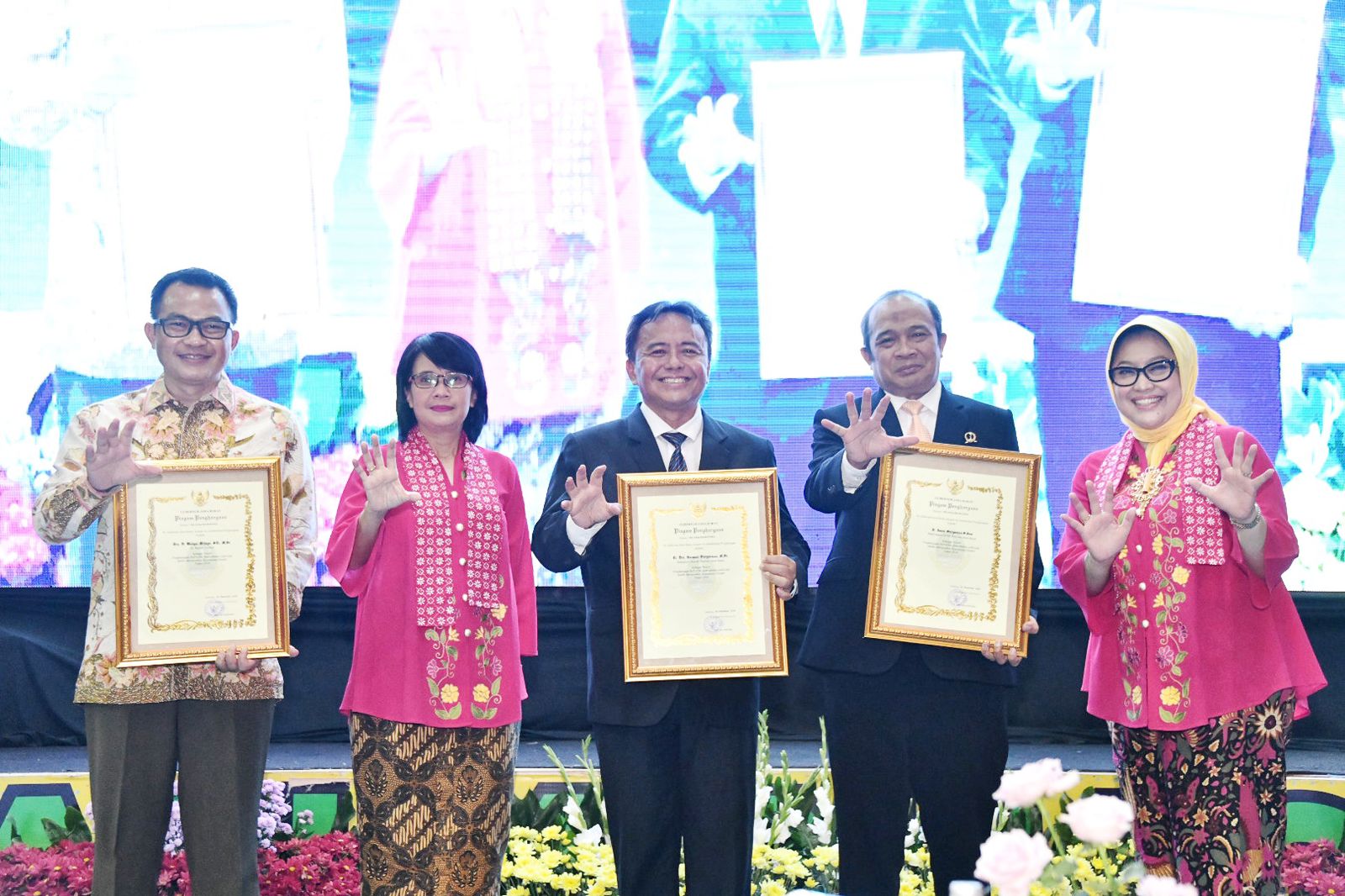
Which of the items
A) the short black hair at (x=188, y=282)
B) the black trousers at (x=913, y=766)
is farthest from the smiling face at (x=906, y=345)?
the short black hair at (x=188, y=282)

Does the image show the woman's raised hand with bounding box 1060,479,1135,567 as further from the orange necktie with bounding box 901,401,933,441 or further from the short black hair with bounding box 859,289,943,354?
the short black hair with bounding box 859,289,943,354

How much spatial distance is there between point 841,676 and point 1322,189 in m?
2.97

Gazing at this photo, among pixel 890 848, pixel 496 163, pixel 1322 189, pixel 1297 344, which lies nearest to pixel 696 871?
pixel 890 848

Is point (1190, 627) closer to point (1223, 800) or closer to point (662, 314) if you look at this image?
point (1223, 800)

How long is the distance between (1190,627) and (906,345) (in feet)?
2.90

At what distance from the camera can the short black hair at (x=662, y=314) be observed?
2.78 meters

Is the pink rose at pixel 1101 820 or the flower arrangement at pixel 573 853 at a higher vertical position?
the pink rose at pixel 1101 820

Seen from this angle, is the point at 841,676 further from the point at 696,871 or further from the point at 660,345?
the point at 660,345

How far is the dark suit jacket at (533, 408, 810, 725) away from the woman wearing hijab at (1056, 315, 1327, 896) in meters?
0.73

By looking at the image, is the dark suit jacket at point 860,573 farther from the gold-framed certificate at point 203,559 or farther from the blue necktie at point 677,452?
the gold-framed certificate at point 203,559

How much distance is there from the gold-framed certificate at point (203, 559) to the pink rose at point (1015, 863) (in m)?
1.84

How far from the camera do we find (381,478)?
8.60ft

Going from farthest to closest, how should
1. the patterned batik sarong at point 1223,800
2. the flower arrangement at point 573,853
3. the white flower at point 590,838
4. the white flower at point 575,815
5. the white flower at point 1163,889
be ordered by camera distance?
the white flower at point 575,815, the white flower at point 590,838, the flower arrangement at point 573,853, the patterned batik sarong at point 1223,800, the white flower at point 1163,889

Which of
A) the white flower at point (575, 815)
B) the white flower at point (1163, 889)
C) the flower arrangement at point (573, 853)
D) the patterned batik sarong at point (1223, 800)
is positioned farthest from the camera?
the white flower at point (575, 815)
